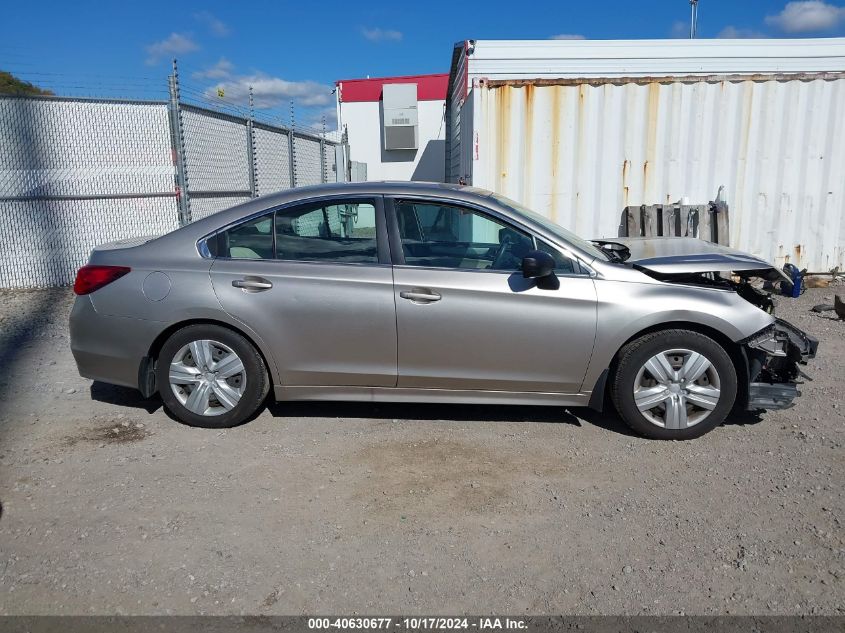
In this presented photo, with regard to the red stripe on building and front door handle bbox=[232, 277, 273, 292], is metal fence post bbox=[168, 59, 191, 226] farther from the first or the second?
the red stripe on building

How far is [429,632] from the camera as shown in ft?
8.95

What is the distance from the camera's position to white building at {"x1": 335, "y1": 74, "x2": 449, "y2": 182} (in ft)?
94.3

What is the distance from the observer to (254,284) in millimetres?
4480

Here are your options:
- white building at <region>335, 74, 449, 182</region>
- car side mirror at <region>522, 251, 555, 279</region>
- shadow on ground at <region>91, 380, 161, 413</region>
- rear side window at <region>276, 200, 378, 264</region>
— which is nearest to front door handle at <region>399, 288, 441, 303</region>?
rear side window at <region>276, 200, 378, 264</region>

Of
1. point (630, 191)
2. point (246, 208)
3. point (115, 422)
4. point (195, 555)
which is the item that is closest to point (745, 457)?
point (195, 555)

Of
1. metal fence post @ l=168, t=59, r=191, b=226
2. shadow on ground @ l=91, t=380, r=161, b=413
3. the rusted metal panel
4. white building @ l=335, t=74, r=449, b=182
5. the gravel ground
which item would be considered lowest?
the gravel ground

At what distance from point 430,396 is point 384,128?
25.0m

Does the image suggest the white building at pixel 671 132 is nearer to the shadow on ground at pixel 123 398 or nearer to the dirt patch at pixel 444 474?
the shadow on ground at pixel 123 398

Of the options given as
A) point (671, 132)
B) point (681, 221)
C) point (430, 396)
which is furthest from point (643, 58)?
point (430, 396)

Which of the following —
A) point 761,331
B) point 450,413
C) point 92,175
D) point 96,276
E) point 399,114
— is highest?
point 399,114

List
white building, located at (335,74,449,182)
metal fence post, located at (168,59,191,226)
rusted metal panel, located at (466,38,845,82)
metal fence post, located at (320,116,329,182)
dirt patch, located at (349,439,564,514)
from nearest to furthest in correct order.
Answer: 1. dirt patch, located at (349,439,564,514)
2. metal fence post, located at (168,59,191,226)
3. rusted metal panel, located at (466,38,845,82)
4. metal fence post, located at (320,116,329,182)
5. white building, located at (335,74,449,182)

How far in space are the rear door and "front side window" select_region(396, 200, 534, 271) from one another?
0.18m

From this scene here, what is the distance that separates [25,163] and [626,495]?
8.64 meters

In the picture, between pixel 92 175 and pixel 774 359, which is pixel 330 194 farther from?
pixel 92 175
